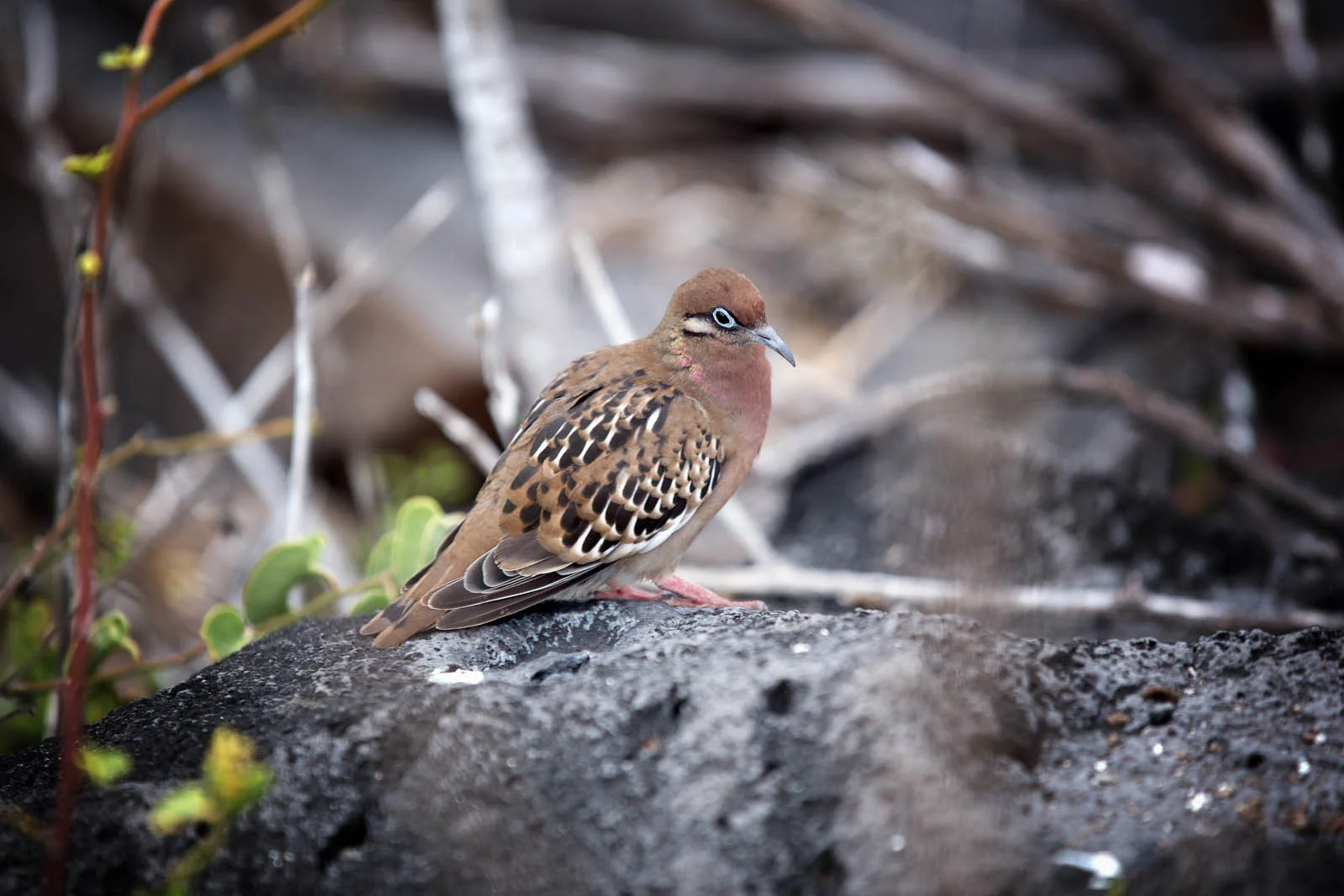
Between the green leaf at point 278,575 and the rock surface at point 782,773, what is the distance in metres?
0.76

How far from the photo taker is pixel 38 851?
8.48 ft

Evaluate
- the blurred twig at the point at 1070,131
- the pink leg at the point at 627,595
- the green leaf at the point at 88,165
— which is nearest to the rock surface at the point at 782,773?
the pink leg at the point at 627,595

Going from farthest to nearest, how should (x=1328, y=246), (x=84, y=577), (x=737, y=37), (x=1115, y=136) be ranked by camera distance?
1. (x=737, y=37)
2. (x=1115, y=136)
3. (x=1328, y=246)
4. (x=84, y=577)

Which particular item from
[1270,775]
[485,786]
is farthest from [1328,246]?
[485,786]

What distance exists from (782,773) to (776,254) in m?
6.64

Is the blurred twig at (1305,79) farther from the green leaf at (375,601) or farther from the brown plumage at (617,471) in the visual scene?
the green leaf at (375,601)

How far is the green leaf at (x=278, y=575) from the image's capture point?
3750 mm

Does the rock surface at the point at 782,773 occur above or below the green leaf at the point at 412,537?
below

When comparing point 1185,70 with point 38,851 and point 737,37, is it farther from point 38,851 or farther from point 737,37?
point 38,851

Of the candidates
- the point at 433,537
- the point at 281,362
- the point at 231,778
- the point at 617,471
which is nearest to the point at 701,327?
the point at 617,471

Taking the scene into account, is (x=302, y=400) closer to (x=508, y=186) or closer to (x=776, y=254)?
(x=508, y=186)

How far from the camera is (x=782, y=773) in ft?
8.47

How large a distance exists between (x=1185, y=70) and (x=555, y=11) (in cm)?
457

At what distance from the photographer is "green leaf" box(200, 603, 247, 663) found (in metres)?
3.71
